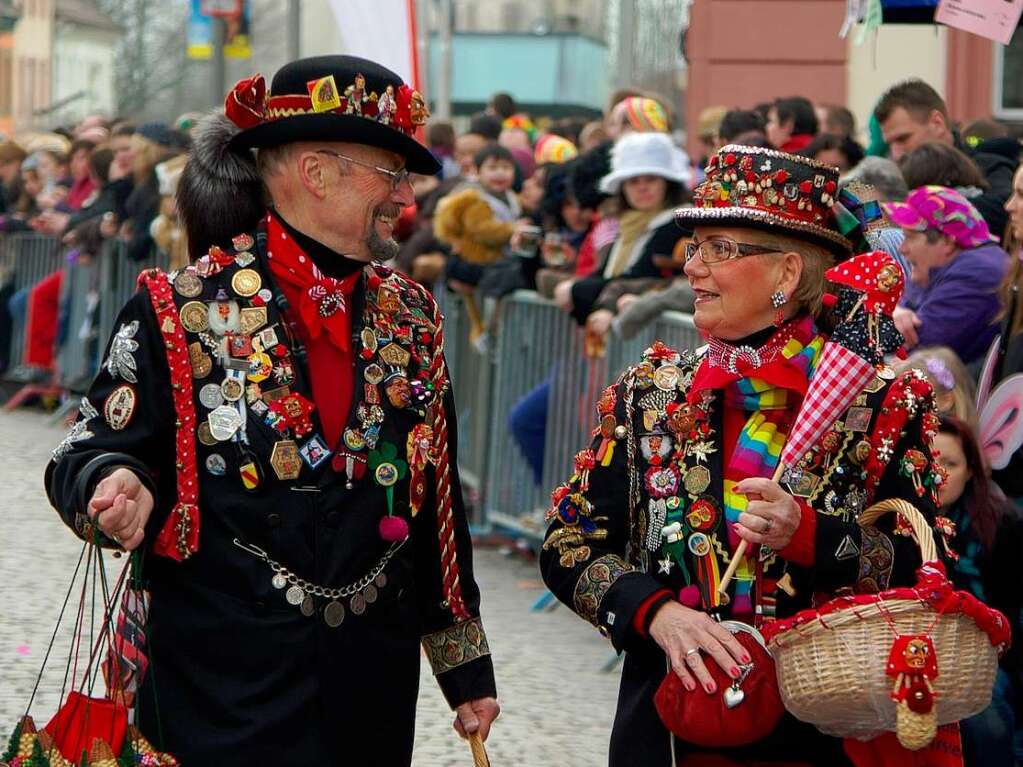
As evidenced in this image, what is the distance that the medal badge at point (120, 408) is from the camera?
3.87 m

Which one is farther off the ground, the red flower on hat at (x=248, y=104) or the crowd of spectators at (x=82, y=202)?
the red flower on hat at (x=248, y=104)

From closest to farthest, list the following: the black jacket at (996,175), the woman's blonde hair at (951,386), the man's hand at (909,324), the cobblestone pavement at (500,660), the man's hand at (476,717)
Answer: the man's hand at (476,717), the woman's blonde hair at (951,386), the cobblestone pavement at (500,660), the man's hand at (909,324), the black jacket at (996,175)

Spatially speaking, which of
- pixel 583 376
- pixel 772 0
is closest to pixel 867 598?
pixel 583 376

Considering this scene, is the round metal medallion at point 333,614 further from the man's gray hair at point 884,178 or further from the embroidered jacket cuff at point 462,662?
the man's gray hair at point 884,178

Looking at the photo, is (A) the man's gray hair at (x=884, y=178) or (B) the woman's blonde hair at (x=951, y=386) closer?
(B) the woman's blonde hair at (x=951, y=386)

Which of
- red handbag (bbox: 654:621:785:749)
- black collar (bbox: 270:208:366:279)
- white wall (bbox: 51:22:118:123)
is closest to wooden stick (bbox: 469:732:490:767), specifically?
red handbag (bbox: 654:621:785:749)

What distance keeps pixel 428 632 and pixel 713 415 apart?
31.0 inches

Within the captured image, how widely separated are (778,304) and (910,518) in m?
0.52

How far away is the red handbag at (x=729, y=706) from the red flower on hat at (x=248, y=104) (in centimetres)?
141

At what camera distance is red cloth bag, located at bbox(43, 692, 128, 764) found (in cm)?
363

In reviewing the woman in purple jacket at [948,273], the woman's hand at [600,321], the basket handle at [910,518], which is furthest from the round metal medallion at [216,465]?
the woman's hand at [600,321]

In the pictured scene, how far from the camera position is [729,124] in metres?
10.3

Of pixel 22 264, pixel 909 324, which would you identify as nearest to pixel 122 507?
pixel 909 324

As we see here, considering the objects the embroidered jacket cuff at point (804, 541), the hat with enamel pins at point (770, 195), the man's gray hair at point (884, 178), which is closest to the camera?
the embroidered jacket cuff at point (804, 541)
